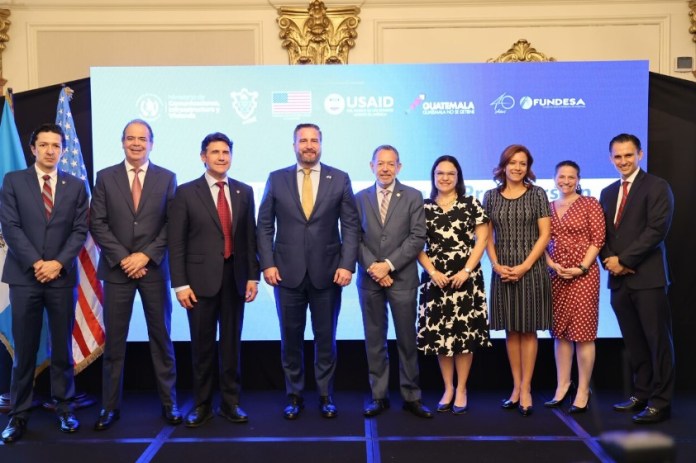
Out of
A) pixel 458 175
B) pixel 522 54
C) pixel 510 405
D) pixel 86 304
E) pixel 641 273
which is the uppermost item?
pixel 522 54

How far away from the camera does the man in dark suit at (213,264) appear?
3703mm

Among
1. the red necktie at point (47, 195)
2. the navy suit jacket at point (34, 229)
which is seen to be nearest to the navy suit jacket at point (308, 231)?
the navy suit jacket at point (34, 229)

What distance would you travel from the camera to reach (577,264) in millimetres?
3930

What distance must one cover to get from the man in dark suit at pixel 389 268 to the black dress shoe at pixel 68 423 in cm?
164

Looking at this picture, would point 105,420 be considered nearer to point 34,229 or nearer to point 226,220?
point 34,229

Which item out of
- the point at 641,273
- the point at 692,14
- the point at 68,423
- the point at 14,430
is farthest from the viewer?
the point at 692,14

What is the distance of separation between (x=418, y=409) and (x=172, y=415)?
1424 millimetres

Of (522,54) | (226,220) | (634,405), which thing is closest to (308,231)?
(226,220)

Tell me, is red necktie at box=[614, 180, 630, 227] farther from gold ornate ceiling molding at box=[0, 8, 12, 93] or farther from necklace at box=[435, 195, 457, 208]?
gold ornate ceiling molding at box=[0, 8, 12, 93]

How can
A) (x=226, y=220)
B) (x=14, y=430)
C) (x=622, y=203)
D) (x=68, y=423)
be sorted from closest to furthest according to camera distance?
1. (x=14, y=430)
2. (x=68, y=423)
3. (x=226, y=220)
4. (x=622, y=203)

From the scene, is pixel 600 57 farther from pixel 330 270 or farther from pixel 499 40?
pixel 330 270

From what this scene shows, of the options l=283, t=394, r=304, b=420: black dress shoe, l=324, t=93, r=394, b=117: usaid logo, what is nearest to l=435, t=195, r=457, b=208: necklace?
l=324, t=93, r=394, b=117: usaid logo

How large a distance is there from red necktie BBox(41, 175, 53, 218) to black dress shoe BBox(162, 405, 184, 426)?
1285mm

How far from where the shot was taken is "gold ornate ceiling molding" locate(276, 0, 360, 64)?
5039 mm
